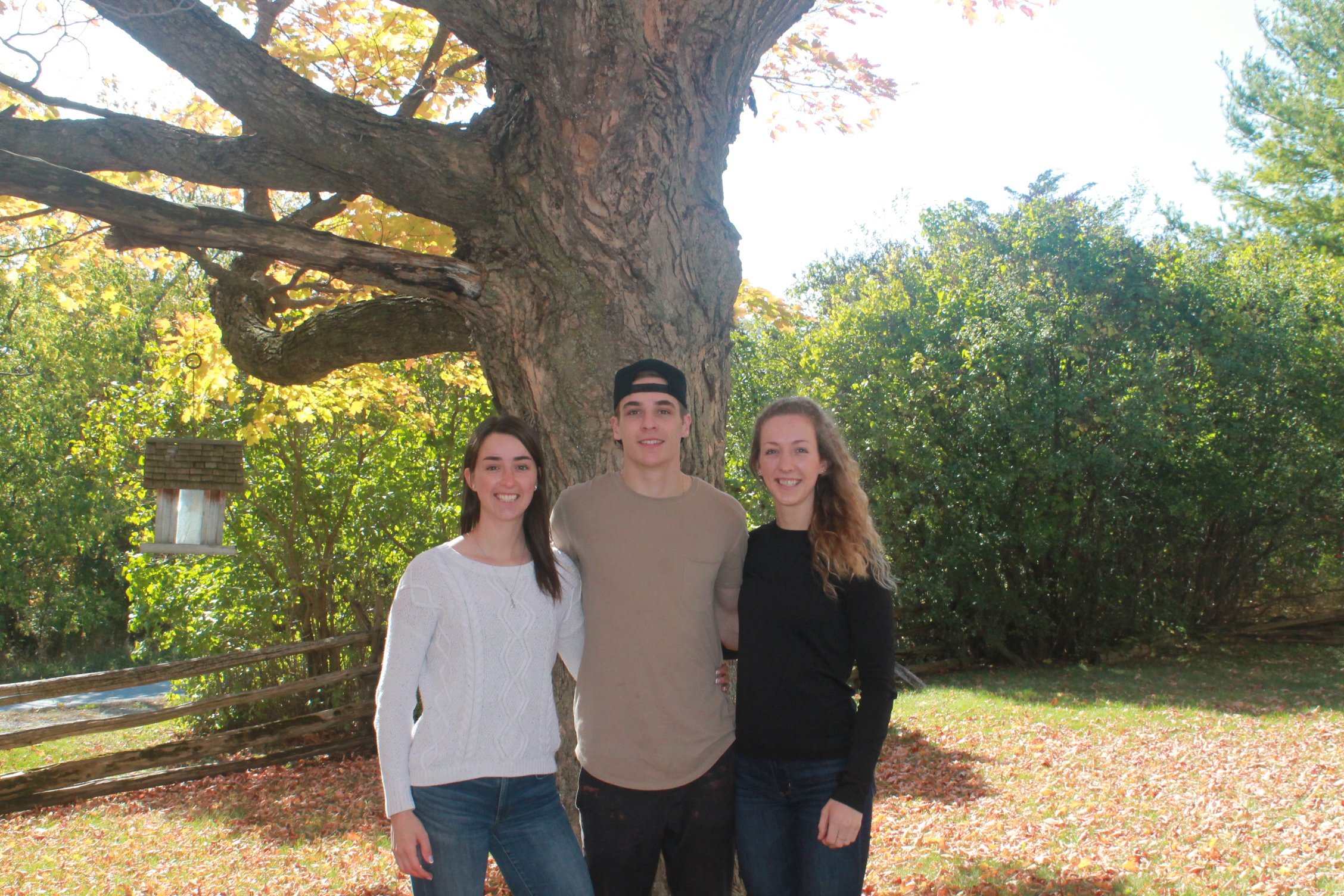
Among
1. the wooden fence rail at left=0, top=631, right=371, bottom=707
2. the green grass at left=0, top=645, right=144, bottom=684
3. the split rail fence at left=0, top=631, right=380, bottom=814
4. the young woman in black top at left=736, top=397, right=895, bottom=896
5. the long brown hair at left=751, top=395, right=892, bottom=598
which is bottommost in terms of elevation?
the green grass at left=0, top=645, right=144, bottom=684

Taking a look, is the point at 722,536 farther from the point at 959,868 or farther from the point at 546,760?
the point at 959,868

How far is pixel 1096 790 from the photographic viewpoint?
728 cm

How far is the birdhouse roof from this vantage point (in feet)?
23.7

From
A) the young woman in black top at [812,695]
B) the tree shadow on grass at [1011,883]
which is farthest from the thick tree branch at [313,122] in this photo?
the tree shadow on grass at [1011,883]

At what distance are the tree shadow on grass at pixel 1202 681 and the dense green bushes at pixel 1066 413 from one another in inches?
31.4

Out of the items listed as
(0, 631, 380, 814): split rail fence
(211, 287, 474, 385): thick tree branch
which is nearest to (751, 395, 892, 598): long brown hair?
(211, 287, 474, 385): thick tree branch

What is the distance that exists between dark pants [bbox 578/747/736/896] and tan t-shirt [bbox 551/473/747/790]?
0.15 ft

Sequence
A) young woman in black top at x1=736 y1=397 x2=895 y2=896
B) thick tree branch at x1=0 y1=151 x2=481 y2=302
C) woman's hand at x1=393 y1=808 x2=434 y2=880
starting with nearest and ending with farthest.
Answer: woman's hand at x1=393 y1=808 x2=434 y2=880
young woman in black top at x1=736 y1=397 x2=895 y2=896
thick tree branch at x1=0 y1=151 x2=481 y2=302

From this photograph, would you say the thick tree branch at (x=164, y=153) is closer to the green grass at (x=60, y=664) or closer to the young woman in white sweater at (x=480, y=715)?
the young woman in white sweater at (x=480, y=715)

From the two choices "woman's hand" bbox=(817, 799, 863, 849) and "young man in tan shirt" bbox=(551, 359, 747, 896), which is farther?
"young man in tan shirt" bbox=(551, 359, 747, 896)

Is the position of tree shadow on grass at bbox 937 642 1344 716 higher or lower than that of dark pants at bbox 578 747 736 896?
lower

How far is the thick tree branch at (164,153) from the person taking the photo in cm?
398

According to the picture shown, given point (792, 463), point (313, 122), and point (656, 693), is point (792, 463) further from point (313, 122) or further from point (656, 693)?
point (313, 122)

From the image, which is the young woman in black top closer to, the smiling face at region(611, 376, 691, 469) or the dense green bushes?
the smiling face at region(611, 376, 691, 469)
